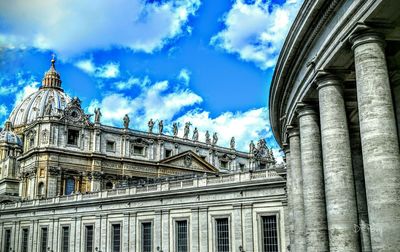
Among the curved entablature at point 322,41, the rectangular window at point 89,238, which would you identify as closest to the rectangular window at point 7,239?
the rectangular window at point 89,238

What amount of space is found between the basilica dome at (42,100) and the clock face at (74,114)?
38.9 m

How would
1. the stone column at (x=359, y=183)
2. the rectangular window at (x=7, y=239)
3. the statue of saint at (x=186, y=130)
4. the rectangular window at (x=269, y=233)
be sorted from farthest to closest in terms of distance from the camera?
the statue of saint at (x=186, y=130)
the rectangular window at (x=7, y=239)
the rectangular window at (x=269, y=233)
the stone column at (x=359, y=183)

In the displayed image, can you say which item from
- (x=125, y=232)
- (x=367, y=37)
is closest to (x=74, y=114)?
(x=125, y=232)

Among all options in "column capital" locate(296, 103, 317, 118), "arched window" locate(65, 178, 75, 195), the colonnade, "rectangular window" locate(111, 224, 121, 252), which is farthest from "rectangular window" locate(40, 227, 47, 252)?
"column capital" locate(296, 103, 317, 118)

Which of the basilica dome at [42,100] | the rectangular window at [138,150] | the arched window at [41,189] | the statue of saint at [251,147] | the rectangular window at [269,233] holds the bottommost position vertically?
the rectangular window at [269,233]

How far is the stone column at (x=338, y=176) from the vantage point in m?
15.9

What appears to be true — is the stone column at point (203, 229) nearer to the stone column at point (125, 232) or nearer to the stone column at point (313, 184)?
the stone column at point (125, 232)

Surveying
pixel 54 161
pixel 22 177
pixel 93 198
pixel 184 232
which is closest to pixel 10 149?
pixel 22 177

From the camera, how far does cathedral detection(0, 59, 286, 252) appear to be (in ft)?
134

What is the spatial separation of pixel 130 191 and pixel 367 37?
132 feet

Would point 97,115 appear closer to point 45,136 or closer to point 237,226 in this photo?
point 45,136

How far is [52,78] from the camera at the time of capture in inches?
4852

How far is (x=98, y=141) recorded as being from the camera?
74562 millimetres

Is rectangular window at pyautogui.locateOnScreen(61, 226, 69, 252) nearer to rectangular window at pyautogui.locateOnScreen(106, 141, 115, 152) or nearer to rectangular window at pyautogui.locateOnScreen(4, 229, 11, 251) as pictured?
rectangular window at pyautogui.locateOnScreen(4, 229, 11, 251)
